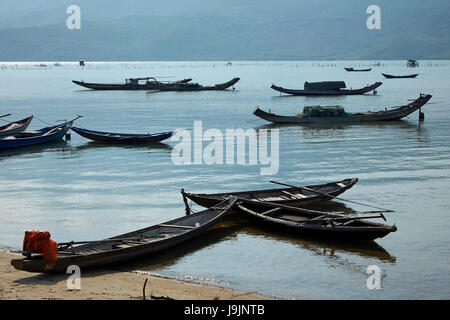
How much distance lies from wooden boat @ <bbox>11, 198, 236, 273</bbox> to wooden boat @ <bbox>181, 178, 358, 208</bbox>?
61.5 inches

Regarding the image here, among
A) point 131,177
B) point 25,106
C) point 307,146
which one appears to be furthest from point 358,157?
point 25,106

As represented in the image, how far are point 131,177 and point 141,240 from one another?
13.4 m

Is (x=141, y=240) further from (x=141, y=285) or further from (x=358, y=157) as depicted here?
(x=358, y=157)

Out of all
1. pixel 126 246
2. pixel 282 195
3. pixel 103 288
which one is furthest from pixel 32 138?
pixel 103 288

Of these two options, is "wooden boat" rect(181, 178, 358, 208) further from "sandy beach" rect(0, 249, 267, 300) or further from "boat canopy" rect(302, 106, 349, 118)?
"boat canopy" rect(302, 106, 349, 118)

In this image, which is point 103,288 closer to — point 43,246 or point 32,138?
point 43,246

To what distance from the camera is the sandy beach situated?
15133 mm

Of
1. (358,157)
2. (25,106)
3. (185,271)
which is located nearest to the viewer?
(185,271)

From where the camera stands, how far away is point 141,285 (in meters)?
16.3

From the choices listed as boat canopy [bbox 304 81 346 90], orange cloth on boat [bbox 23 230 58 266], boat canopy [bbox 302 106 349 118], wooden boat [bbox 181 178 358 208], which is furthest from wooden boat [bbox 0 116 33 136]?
boat canopy [bbox 304 81 346 90]

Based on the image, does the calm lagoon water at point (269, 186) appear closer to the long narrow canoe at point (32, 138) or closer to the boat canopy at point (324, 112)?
the long narrow canoe at point (32, 138)

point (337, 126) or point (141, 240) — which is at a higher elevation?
point (337, 126)

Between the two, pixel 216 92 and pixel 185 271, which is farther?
pixel 216 92
